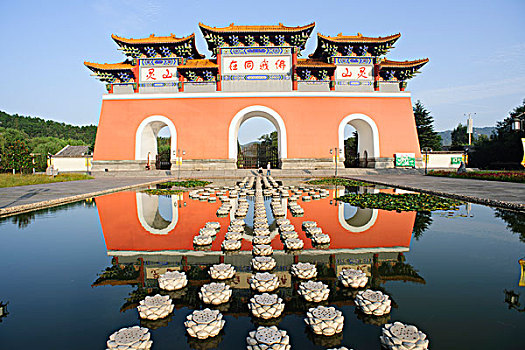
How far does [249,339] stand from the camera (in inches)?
65.4

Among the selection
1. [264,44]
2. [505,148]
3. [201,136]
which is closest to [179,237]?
[201,136]

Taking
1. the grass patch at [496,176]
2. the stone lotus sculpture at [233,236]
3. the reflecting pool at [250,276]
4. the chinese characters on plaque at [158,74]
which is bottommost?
the reflecting pool at [250,276]

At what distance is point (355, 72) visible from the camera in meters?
20.2

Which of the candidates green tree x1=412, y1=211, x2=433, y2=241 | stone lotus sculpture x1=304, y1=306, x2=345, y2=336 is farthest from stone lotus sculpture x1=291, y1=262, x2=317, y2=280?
green tree x1=412, y1=211, x2=433, y2=241

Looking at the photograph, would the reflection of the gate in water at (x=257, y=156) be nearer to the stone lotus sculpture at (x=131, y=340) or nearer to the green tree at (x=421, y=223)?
the green tree at (x=421, y=223)

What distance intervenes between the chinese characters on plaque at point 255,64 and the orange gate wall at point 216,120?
209 centimetres

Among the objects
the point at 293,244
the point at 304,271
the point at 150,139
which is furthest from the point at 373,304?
the point at 150,139

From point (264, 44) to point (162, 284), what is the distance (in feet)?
66.5

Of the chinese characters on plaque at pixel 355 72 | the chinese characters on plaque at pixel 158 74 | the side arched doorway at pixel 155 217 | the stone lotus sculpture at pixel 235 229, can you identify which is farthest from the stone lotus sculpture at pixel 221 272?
the chinese characters on plaque at pixel 355 72

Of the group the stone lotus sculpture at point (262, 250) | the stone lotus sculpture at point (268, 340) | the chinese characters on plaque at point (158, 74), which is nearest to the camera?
the stone lotus sculpture at point (268, 340)

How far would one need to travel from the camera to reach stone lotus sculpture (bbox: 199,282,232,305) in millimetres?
2158

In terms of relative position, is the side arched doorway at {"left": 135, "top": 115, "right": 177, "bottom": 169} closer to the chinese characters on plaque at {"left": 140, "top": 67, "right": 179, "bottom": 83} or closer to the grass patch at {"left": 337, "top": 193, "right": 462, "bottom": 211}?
the chinese characters on plaque at {"left": 140, "top": 67, "right": 179, "bottom": 83}

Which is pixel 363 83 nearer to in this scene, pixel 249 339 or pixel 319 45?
pixel 319 45

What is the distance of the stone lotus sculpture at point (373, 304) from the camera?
6.61ft
